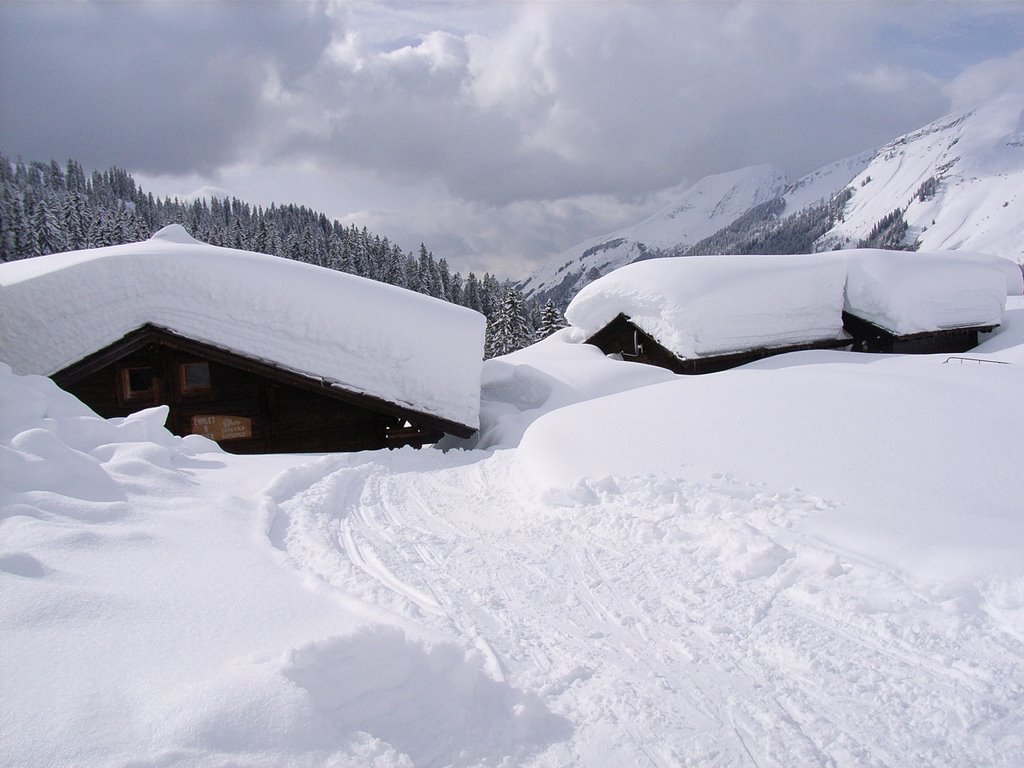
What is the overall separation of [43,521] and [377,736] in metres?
3.39

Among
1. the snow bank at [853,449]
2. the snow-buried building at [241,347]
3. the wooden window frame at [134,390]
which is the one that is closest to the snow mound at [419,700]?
the snow bank at [853,449]

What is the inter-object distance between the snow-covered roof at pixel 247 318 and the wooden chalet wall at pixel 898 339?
17.3 m

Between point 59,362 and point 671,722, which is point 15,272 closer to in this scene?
point 59,362

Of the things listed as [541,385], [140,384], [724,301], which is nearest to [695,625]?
[541,385]

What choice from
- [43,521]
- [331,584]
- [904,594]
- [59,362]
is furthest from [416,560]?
[59,362]

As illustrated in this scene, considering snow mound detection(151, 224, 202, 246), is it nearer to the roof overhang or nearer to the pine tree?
the roof overhang

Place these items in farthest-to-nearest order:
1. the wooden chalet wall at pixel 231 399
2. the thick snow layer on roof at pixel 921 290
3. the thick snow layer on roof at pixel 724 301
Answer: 1. the thick snow layer on roof at pixel 921 290
2. the thick snow layer on roof at pixel 724 301
3. the wooden chalet wall at pixel 231 399

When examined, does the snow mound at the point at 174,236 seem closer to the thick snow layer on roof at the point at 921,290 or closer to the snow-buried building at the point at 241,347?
the snow-buried building at the point at 241,347

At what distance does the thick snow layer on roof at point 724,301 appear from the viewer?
19.8 meters

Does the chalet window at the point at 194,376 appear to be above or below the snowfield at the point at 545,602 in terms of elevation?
above

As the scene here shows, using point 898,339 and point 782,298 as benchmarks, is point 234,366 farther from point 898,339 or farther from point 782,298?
point 898,339

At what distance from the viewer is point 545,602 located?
4.53 m

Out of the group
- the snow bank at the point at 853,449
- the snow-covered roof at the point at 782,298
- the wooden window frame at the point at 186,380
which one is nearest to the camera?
the snow bank at the point at 853,449

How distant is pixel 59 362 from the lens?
498 inches
